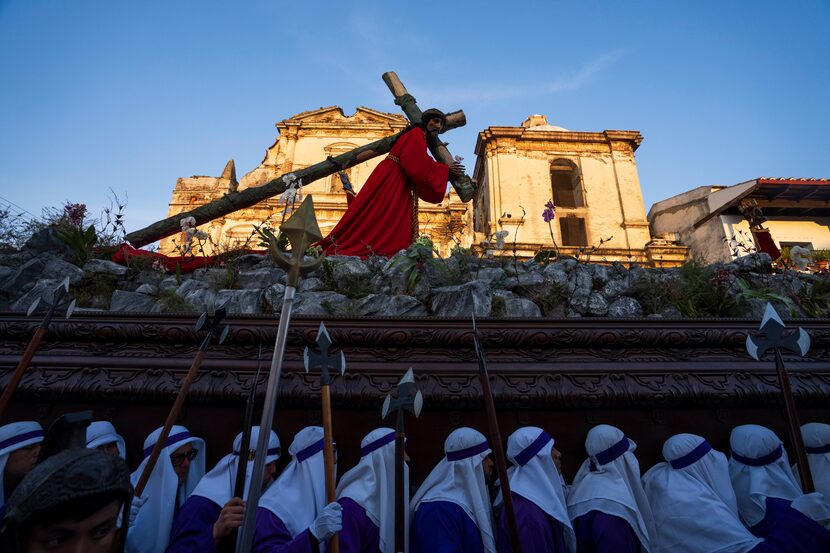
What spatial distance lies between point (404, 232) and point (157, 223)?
11.3ft

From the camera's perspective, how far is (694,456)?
2.52 meters

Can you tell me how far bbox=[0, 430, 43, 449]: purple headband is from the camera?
231cm

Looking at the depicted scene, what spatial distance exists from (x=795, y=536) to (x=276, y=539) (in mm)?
2534

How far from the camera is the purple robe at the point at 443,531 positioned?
2.10 meters

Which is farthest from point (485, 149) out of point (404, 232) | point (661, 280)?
point (661, 280)

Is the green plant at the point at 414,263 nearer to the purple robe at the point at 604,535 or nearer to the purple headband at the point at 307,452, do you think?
the purple headband at the point at 307,452

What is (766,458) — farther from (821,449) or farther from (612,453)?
(612,453)

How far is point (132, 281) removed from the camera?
13.8 feet

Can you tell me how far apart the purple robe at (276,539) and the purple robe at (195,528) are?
0.75ft

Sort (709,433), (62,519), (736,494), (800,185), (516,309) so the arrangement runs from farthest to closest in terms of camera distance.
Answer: (800,185), (516,309), (709,433), (736,494), (62,519)

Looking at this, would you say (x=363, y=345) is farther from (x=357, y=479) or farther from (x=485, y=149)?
(x=485, y=149)

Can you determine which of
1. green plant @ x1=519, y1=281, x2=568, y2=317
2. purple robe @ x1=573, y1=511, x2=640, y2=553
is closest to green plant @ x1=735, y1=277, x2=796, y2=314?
green plant @ x1=519, y1=281, x2=568, y2=317

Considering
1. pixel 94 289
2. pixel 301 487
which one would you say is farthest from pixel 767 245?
pixel 94 289

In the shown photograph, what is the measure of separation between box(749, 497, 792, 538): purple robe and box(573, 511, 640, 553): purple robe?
2.56 feet
